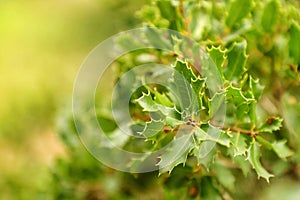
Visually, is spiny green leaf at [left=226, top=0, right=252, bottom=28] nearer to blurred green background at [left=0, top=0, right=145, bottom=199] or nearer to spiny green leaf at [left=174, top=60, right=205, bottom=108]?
spiny green leaf at [left=174, top=60, right=205, bottom=108]

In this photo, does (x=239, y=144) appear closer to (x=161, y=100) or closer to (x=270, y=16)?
(x=161, y=100)

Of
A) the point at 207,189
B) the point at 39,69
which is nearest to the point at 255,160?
the point at 207,189

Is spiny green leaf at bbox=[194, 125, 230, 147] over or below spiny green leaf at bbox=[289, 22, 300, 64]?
below

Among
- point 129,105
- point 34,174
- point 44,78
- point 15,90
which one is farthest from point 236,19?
point 15,90

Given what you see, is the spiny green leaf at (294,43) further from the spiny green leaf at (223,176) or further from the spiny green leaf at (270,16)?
the spiny green leaf at (223,176)

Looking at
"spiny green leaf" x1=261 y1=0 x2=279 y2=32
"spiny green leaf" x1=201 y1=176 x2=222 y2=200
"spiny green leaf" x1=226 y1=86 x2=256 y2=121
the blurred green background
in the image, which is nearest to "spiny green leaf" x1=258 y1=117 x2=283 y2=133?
"spiny green leaf" x1=226 y1=86 x2=256 y2=121

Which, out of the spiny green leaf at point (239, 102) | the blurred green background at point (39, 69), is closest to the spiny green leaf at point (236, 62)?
the spiny green leaf at point (239, 102)
